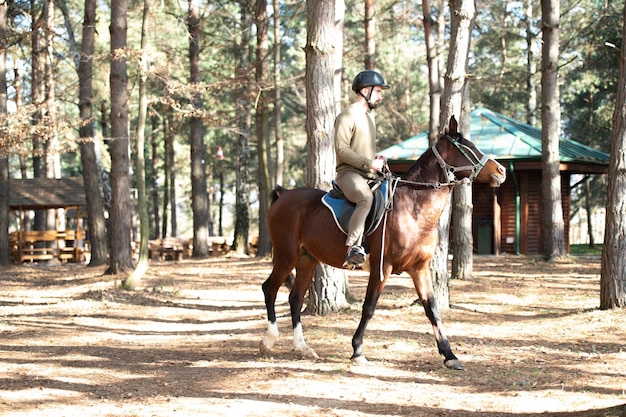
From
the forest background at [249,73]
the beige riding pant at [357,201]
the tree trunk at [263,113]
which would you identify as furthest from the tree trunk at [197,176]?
the beige riding pant at [357,201]

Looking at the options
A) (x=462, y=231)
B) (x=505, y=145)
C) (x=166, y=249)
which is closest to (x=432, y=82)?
(x=462, y=231)

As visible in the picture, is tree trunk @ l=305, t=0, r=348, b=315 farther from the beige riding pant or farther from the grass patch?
the grass patch

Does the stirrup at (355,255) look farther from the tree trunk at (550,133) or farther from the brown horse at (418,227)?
the tree trunk at (550,133)

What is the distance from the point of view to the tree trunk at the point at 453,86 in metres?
12.1

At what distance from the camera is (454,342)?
32.1 feet

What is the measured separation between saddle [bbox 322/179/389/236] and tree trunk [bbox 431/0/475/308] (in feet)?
11.9

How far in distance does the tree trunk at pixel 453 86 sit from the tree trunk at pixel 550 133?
10560 millimetres

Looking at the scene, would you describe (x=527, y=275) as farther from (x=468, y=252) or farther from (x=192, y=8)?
(x=192, y=8)

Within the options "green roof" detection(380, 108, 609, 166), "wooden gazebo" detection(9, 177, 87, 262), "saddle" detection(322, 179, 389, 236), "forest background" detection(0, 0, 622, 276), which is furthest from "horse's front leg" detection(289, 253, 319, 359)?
"wooden gazebo" detection(9, 177, 87, 262)

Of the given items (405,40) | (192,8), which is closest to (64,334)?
(192,8)

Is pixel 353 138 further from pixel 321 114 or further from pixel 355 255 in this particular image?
pixel 321 114

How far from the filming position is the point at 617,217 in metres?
11.0

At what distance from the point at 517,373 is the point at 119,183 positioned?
1393 cm

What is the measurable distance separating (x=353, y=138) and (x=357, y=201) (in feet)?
2.43
